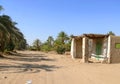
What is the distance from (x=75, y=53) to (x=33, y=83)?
25774 mm

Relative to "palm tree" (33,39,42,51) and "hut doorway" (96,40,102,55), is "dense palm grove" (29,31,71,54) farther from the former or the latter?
"hut doorway" (96,40,102,55)

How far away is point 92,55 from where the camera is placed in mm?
34281

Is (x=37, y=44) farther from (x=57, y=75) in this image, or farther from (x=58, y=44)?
(x=57, y=75)

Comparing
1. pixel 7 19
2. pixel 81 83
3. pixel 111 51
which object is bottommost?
pixel 81 83

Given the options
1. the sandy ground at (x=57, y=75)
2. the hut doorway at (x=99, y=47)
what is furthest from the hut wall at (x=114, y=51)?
the hut doorway at (x=99, y=47)

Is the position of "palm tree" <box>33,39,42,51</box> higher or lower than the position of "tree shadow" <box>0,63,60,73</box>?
higher

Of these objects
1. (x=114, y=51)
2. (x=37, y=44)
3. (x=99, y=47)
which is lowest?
(x=114, y=51)

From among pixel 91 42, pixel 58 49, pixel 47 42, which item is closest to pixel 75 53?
pixel 91 42

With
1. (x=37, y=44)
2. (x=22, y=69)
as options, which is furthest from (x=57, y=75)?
(x=37, y=44)

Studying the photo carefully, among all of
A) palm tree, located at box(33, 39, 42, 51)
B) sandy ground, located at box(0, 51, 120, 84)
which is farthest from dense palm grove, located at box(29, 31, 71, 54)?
sandy ground, located at box(0, 51, 120, 84)

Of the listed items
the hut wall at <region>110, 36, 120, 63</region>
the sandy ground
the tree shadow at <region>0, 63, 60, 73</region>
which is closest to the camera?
the sandy ground

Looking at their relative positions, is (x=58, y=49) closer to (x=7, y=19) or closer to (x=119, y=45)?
(x=7, y=19)

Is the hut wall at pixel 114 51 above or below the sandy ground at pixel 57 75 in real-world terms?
above

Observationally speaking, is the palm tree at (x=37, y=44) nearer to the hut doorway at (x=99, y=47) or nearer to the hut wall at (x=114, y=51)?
the hut doorway at (x=99, y=47)
